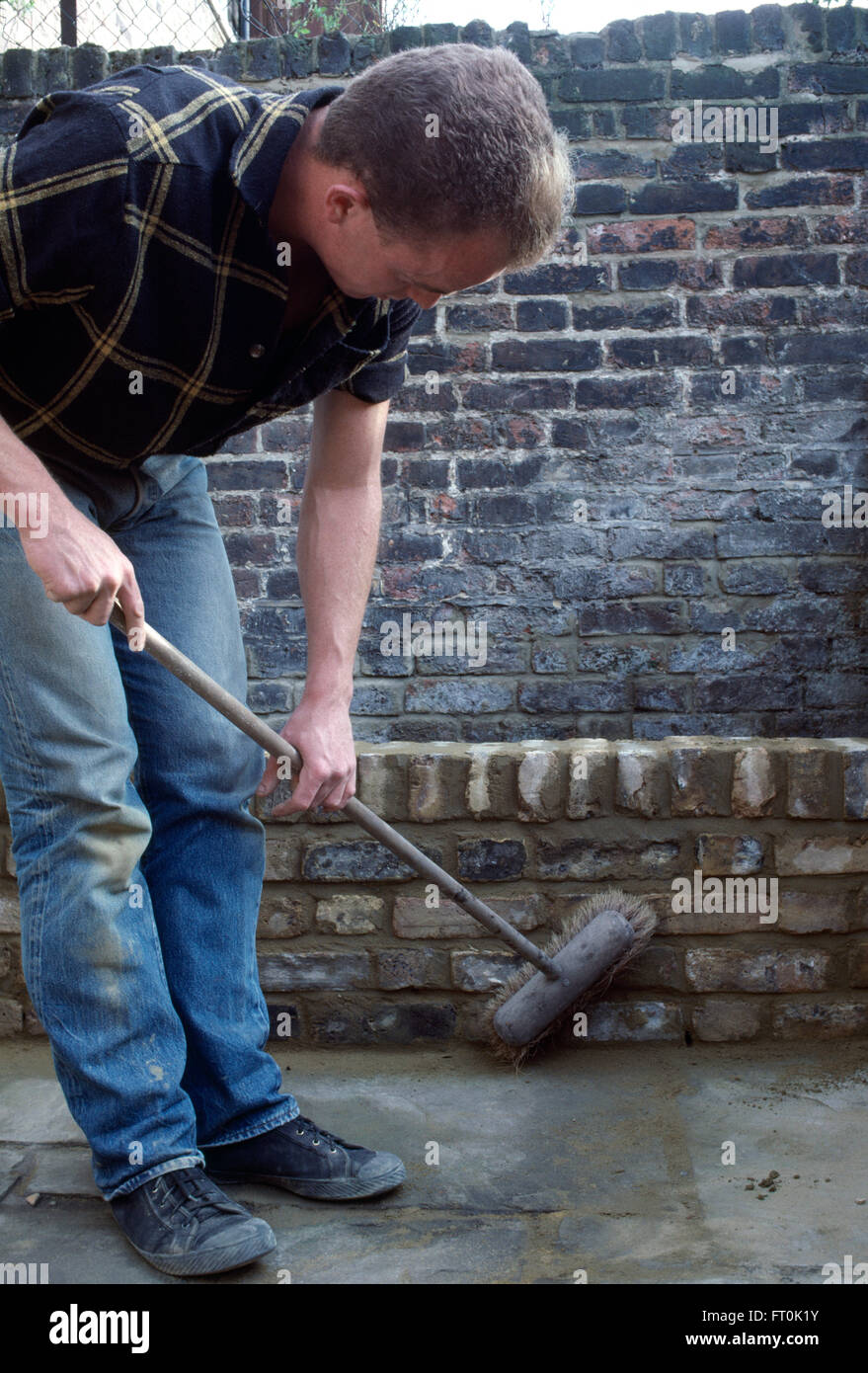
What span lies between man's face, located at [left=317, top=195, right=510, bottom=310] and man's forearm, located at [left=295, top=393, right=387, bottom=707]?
34 cm

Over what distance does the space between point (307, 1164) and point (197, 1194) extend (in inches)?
7.7

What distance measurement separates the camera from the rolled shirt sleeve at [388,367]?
170 cm

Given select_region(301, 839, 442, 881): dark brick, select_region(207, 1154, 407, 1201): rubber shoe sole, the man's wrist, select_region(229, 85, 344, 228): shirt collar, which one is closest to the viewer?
select_region(229, 85, 344, 228): shirt collar

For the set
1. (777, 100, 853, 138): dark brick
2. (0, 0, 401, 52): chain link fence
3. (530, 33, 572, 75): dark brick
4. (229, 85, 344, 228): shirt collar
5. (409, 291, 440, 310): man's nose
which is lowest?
(409, 291, 440, 310): man's nose

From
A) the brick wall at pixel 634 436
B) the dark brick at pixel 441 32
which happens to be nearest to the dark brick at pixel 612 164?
the brick wall at pixel 634 436

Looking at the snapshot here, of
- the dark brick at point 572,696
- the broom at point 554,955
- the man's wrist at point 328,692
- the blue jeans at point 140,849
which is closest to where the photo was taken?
the blue jeans at point 140,849

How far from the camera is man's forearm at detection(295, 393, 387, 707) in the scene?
177cm

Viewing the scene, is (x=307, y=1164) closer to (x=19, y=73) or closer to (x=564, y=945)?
(x=564, y=945)

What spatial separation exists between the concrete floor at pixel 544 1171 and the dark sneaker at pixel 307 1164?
2cm

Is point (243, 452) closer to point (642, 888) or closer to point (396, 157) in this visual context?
point (642, 888)

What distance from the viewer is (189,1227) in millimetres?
1427

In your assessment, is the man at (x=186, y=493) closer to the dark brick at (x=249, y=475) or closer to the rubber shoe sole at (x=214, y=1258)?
the rubber shoe sole at (x=214, y=1258)

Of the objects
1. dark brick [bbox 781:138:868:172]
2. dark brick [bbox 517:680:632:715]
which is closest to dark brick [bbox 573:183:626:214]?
dark brick [bbox 781:138:868:172]

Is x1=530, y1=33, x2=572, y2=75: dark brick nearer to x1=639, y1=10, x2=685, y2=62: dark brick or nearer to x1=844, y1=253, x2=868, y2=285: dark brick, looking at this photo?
x1=639, y1=10, x2=685, y2=62: dark brick
